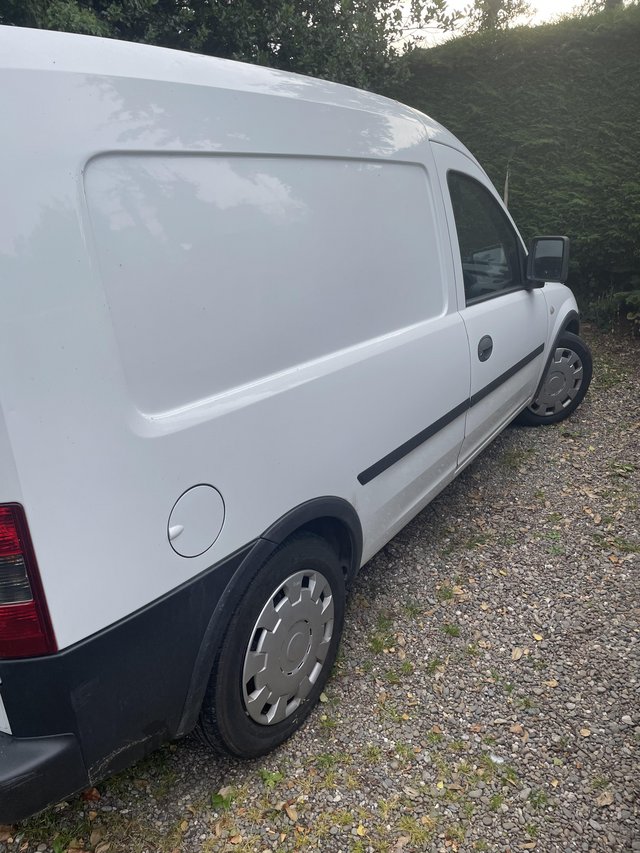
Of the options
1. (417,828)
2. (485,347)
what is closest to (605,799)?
(417,828)

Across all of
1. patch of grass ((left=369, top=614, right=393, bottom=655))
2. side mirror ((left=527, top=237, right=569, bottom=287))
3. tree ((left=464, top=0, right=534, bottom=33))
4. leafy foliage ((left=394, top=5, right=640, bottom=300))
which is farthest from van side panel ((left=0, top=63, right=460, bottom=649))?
tree ((left=464, top=0, right=534, bottom=33))

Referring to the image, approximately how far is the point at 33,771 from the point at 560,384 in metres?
4.08

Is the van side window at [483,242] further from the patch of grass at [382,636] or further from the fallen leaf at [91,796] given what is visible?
the fallen leaf at [91,796]

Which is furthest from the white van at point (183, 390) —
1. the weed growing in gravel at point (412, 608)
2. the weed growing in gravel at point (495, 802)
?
the weed growing in gravel at point (495, 802)

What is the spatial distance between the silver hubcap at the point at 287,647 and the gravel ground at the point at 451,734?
21 cm

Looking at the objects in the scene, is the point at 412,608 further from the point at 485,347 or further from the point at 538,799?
the point at 485,347

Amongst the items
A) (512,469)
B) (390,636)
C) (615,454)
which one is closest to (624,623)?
(390,636)

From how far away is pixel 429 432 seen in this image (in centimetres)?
265

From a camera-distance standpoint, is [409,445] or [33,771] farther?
[409,445]

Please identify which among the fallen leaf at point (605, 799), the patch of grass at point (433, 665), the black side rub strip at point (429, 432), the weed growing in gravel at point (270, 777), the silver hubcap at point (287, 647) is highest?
the black side rub strip at point (429, 432)

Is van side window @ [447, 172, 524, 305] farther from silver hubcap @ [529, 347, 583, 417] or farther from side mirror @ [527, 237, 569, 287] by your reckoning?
silver hubcap @ [529, 347, 583, 417]

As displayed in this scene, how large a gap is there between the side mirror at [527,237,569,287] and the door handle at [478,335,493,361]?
736 mm

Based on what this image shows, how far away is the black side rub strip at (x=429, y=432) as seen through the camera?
7.52ft

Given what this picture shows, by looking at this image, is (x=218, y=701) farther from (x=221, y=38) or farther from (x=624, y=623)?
(x=221, y=38)
